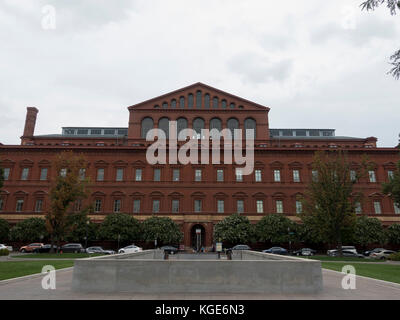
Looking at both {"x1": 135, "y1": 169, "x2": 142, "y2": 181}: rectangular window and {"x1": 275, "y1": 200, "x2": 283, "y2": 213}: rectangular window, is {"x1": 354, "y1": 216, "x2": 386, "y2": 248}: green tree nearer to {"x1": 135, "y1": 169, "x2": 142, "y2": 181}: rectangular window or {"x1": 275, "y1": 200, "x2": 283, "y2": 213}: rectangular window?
{"x1": 275, "y1": 200, "x2": 283, "y2": 213}: rectangular window

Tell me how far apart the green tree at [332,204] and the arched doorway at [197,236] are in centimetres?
1554

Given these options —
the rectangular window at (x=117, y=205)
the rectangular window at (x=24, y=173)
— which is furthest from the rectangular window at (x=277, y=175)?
the rectangular window at (x=24, y=173)

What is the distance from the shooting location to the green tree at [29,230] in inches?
1607

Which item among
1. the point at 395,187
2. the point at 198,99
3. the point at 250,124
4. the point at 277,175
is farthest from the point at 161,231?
the point at 395,187

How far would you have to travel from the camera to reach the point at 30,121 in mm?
59125

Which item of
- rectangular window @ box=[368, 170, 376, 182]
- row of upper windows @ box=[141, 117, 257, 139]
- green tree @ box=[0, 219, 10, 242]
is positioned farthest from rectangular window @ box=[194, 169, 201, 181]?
green tree @ box=[0, 219, 10, 242]

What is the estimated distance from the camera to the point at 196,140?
166 feet

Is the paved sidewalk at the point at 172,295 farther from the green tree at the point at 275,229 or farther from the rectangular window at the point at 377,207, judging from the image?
the rectangular window at the point at 377,207

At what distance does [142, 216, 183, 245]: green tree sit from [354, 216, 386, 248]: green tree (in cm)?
2397

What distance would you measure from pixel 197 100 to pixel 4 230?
36792 millimetres

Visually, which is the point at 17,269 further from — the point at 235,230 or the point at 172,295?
the point at 235,230

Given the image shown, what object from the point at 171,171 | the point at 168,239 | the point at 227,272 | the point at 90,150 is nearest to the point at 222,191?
the point at 171,171

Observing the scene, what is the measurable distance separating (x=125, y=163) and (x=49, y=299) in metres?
40.0
